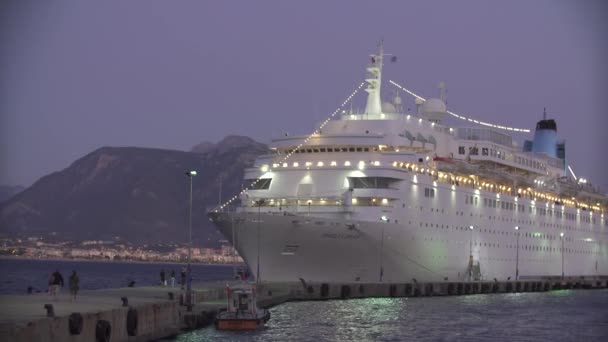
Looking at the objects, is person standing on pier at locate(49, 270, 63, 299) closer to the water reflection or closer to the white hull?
the water reflection

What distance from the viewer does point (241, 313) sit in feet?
109

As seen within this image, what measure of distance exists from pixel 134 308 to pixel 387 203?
73.6ft

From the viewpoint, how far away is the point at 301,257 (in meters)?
45.9

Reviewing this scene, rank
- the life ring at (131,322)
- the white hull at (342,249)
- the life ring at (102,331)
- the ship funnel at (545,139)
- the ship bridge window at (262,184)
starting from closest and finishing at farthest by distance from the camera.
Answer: the life ring at (102,331) < the life ring at (131,322) < the white hull at (342,249) < the ship bridge window at (262,184) < the ship funnel at (545,139)

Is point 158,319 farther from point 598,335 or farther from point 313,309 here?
point 598,335

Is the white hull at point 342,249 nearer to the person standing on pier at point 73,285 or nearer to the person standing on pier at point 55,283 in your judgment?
the person standing on pier at point 55,283

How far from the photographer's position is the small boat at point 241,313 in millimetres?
32688

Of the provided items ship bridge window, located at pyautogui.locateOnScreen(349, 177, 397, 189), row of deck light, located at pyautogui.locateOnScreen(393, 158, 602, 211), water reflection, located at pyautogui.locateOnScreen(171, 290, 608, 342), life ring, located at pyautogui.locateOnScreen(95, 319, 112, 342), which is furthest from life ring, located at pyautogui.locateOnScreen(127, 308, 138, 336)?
row of deck light, located at pyautogui.locateOnScreen(393, 158, 602, 211)

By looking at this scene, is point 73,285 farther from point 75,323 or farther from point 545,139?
Result: point 545,139

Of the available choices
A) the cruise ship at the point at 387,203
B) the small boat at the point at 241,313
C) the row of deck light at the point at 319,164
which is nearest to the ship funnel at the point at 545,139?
the cruise ship at the point at 387,203

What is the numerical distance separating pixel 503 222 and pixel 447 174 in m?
8.32

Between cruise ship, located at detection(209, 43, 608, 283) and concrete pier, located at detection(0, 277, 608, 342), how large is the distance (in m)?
1.12

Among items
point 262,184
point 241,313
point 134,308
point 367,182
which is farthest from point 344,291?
point 134,308

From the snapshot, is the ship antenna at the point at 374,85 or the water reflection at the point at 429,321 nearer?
the water reflection at the point at 429,321
